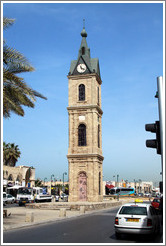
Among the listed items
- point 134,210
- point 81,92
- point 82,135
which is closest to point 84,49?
point 81,92

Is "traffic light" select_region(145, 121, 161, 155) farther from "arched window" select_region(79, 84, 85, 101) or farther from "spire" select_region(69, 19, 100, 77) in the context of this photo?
"spire" select_region(69, 19, 100, 77)

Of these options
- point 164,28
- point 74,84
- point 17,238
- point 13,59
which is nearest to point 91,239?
point 17,238

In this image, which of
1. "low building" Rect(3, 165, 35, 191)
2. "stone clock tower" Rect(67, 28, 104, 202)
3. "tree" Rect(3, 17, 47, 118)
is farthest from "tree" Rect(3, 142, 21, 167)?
"tree" Rect(3, 17, 47, 118)

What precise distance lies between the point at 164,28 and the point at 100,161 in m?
41.7

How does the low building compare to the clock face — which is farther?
the low building

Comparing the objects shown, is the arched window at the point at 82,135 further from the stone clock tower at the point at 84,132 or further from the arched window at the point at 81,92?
the arched window at the point at 81,92

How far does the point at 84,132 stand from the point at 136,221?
35369 millimetres

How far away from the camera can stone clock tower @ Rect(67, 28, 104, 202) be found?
46031mm

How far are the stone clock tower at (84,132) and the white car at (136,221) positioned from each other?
107 ft

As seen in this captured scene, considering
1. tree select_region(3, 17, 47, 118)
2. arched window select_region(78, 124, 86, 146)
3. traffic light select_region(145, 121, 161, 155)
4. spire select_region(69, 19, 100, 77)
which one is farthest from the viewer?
spire select_region(69, 19, 100, 77)

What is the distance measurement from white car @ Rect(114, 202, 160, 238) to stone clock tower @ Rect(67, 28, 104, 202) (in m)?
32.7

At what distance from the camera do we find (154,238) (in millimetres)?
12992

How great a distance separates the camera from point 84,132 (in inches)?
1876

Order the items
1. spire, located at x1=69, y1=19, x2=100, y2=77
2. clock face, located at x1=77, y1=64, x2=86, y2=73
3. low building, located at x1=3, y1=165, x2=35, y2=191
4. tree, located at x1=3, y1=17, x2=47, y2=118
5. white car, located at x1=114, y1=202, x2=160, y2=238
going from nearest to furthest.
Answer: white car, located at x1=114, y1=202, x2=160, y2=238, tree, located at x1=3, y1=17, x2=47, y2=118, spire, located at x1=69, y1=19, x2=100, y2=77, clock face, located at x1=77, y1=64, x2=86, y2=73, low building, located at x1=3, y1=165, x2=35, y2=191
